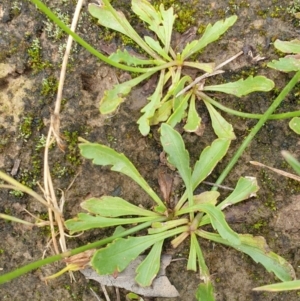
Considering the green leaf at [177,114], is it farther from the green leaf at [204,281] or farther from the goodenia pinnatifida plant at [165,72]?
the green leaf at [204,281]

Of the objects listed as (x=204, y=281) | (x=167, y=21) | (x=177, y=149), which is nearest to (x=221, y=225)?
(x=204, y=281)

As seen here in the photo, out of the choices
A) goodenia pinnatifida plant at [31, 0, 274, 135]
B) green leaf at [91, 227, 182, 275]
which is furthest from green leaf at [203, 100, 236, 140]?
green leaf at [91, 227, 182, 275]

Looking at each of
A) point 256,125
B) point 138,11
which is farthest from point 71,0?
point 256,125

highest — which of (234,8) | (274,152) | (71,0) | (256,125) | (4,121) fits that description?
(71,0)

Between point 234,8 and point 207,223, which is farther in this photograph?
point 234,8

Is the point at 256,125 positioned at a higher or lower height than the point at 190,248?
higher

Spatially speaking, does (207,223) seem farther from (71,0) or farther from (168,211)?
(71,0)

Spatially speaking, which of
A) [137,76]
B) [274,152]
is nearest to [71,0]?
[137,76]

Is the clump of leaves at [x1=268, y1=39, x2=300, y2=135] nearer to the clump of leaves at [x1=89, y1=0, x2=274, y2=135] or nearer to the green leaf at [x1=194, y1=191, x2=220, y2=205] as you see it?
the clump of leaves at [x1=89, y1=0, x2=274, y2=135]
